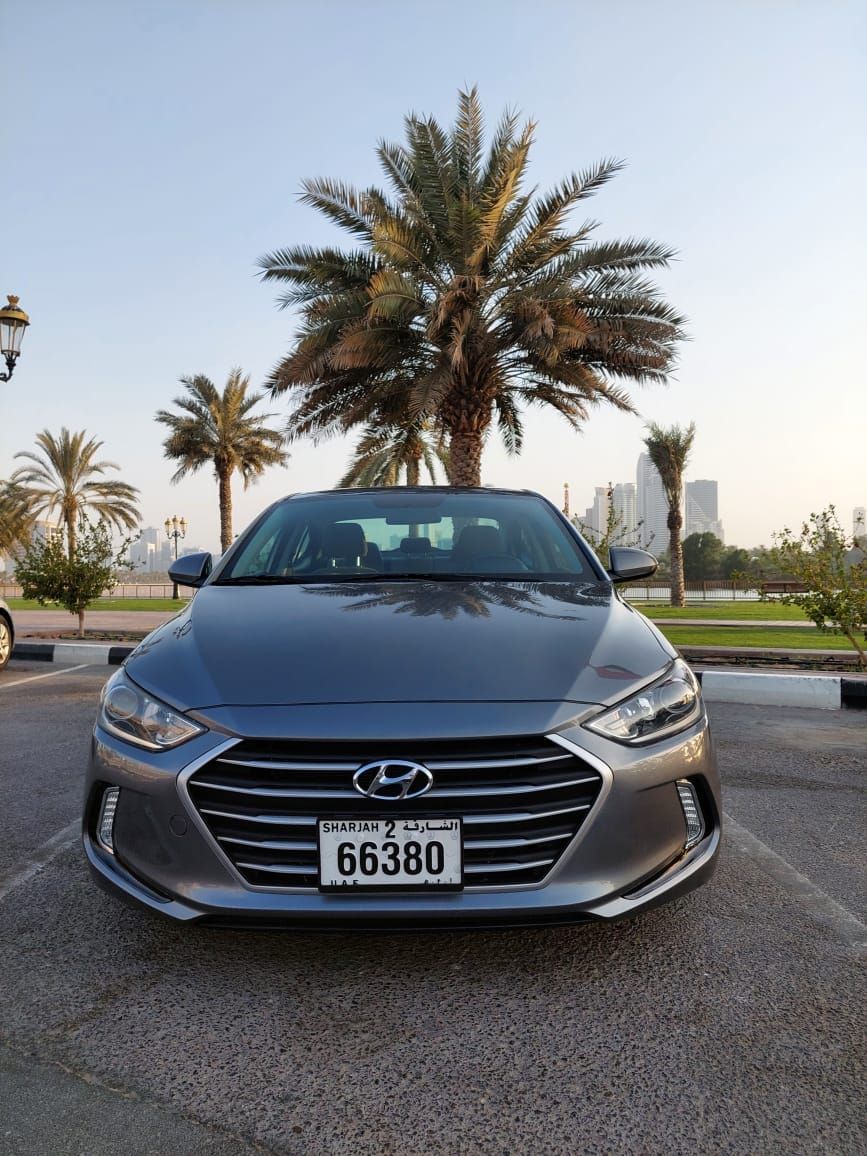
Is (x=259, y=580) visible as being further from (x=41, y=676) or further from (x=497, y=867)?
(x=41, y=676)

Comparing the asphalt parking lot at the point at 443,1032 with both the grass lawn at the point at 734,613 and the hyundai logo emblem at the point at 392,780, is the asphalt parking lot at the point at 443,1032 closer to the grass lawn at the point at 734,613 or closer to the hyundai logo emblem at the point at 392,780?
the hyundai logo emblem at the point at 392,780

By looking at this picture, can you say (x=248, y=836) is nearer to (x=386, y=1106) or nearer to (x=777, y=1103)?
(x=386, y=1106)

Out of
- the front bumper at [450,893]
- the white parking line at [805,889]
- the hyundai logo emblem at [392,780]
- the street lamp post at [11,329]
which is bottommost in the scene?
the white parking line at [805,889]

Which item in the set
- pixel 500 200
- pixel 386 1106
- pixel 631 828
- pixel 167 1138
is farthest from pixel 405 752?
pixel 500 200

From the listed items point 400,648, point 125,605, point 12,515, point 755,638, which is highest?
point 12,515

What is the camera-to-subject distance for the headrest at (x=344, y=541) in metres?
3.43

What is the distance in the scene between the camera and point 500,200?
12.7 metres

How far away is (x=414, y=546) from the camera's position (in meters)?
3.48

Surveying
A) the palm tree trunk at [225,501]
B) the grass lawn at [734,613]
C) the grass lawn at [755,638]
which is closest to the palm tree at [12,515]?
the palm tree trunk at [225,501]

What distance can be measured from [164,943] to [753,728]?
4.30 meters

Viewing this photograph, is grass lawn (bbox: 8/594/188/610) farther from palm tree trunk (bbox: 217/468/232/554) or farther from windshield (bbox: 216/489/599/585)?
windshield (bbox: 216/489/599/585)

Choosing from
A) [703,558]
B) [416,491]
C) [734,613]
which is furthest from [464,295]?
[703,558]

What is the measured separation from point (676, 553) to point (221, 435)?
18.5 m

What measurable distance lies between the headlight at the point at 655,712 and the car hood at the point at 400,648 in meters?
0.04
